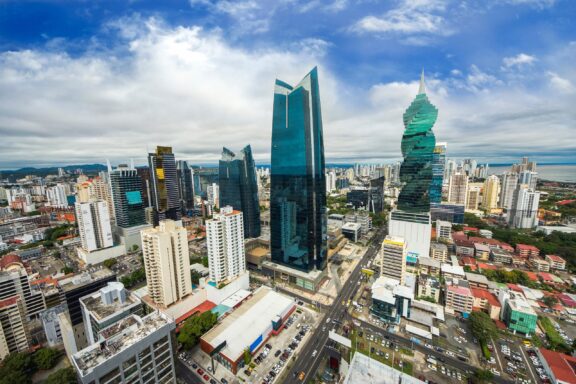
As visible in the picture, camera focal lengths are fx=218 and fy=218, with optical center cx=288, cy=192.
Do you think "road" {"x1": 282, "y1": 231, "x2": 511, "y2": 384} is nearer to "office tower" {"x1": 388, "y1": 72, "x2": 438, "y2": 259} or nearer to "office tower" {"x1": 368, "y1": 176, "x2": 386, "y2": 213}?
"office tower" {"x1": 388, "y1": 72, "x2": 438, "y2": 259}

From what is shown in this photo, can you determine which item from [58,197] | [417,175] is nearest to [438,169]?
[417,175]

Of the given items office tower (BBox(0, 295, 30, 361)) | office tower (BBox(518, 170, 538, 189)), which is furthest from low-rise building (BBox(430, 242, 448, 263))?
office tower (BBox(0, 295, 30, 361))

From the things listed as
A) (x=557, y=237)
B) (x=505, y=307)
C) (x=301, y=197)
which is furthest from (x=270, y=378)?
(x=557, y=237)

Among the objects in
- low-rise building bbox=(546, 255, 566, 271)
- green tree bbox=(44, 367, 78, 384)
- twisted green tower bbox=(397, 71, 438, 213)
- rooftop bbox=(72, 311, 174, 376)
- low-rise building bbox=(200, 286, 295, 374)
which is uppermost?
twisted green tower bbox=(397, 71, 438, 213)

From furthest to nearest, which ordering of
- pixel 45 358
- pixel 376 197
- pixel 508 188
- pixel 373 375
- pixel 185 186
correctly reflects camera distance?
1. pixel 185 186
2. pixel 376 197
3. pixel 508 188
4. pixel 45 358
5. pixel 373 375

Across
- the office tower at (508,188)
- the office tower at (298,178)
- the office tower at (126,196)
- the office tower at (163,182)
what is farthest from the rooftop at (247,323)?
the office tower at (508,188)

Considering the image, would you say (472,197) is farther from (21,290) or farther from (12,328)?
(21,290)
